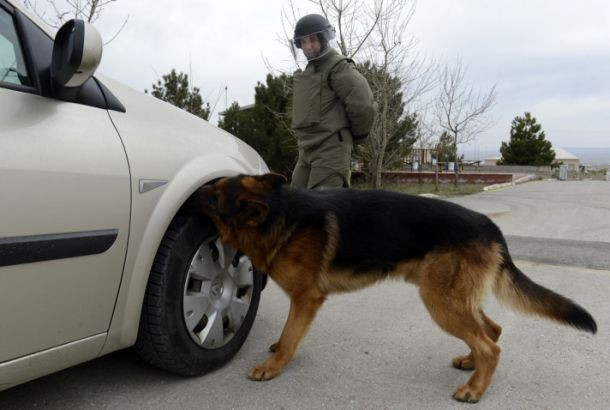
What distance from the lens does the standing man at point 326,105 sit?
402 centimetres

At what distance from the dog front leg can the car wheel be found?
25 cm

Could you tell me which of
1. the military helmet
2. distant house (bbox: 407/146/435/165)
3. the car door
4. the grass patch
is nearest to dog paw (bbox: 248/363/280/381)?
the car door

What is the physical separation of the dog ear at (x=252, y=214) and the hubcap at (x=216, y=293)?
0.64ft

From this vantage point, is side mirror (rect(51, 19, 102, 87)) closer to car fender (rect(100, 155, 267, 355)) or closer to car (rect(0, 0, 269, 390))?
car (rect(0, 0, 269, 390))

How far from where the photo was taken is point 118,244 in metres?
2.14

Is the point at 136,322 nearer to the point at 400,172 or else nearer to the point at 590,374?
the point at 590,374

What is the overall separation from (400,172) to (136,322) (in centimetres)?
2535

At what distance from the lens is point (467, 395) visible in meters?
2.59

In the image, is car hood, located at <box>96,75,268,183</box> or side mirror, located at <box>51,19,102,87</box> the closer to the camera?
side mirror, located at <box>51,19,102,87</box>

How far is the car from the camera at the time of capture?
5.95 ft

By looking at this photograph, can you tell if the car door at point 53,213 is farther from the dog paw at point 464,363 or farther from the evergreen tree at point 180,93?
the evergreen tree at point 180,93

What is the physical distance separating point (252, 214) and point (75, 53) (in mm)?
1193

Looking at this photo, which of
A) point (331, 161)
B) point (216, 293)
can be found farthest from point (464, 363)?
point (331, 161)

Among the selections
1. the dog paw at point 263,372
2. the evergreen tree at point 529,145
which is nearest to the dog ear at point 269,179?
the dog paw at point 263,372
